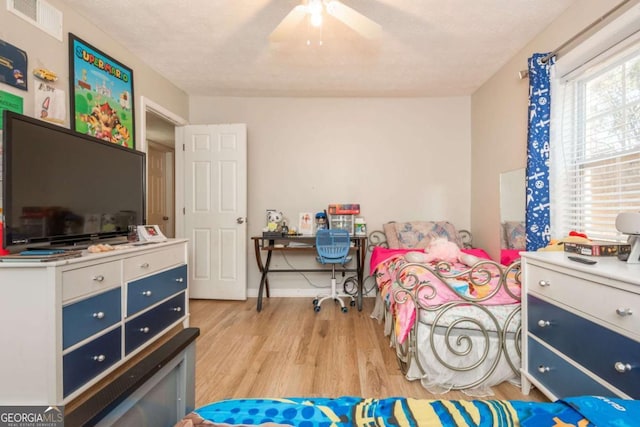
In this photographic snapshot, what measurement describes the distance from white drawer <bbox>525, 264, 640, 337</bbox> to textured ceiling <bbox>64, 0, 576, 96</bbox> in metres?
1.82

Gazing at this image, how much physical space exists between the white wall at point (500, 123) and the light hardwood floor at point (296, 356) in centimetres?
163

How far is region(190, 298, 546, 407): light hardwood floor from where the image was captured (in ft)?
5.89

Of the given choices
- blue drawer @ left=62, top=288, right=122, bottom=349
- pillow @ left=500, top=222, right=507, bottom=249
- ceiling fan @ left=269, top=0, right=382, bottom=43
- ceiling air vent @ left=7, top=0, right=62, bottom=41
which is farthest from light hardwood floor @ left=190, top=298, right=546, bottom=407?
ceiling air vent @ left=7, top=0, right=62, bottom=41

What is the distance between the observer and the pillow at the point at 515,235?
2566 millimetres

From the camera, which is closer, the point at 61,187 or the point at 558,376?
the point at 558,376

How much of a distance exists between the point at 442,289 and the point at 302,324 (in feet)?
4.71

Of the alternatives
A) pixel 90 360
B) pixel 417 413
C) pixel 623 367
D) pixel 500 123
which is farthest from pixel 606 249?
pixel 90 360

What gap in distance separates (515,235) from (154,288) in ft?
9.76

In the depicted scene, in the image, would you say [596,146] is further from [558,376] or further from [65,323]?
[65,323]

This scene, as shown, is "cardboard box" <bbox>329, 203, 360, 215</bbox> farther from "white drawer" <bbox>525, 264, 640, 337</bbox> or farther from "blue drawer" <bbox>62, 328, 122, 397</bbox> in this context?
"blue drawer" <bbox>62, 328, 122, 397</bbox>

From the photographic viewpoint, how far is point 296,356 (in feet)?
7.27

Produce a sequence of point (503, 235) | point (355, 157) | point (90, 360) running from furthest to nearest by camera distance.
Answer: point (355, 157), point (503, 235), point (90, 360)

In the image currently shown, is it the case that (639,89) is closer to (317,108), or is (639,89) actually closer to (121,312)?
(317,108)

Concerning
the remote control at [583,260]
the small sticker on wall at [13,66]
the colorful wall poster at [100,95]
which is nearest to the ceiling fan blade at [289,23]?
the colorful wall poster at [100,95]
